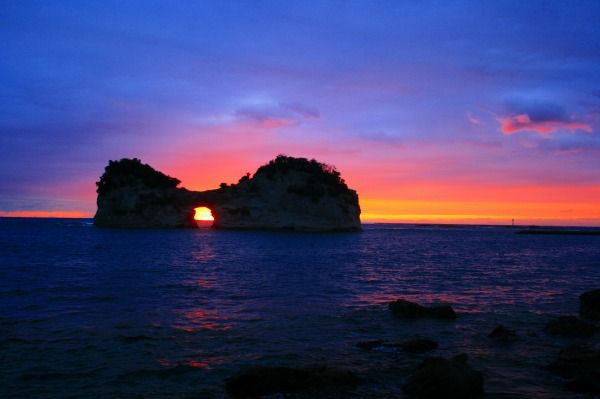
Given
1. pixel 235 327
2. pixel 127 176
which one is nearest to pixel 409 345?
pixel 235 327

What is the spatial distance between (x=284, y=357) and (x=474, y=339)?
6.34m

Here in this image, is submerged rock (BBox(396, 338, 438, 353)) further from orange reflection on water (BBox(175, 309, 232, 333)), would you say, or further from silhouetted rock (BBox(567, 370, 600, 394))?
orange reflection on water (BBox(175, 309, 232, 333))

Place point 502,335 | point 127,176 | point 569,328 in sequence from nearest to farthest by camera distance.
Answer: point 502,335 < point 569,328 < point 127,176

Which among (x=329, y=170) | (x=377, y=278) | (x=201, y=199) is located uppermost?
(x=329, y=170)

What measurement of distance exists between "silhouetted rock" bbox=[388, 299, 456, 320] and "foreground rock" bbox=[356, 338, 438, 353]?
4.10 meters

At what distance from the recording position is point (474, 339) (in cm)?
1541

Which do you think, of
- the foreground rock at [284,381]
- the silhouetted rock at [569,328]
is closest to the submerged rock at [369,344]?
the foreground rock at [284,381]

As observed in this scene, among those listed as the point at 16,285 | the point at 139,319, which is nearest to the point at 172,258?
the point at 16,285

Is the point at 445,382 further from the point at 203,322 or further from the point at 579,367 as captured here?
the point at 203,322

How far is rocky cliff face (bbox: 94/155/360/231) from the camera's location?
370 ft

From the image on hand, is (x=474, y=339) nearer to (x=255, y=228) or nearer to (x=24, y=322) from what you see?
(x=24, y=322)

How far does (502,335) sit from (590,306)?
756 centimetres

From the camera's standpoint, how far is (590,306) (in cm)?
2028

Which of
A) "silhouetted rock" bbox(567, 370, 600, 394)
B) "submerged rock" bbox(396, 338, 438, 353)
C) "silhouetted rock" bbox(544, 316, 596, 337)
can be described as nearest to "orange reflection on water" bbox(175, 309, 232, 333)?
"submerged rock" bbox(396, 338, 438, 353)
